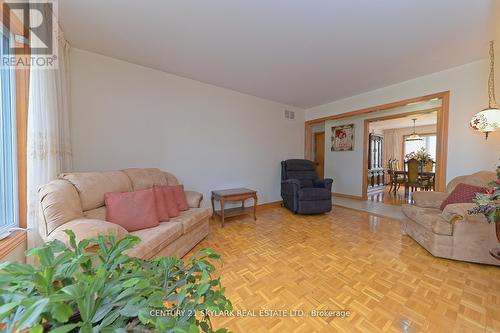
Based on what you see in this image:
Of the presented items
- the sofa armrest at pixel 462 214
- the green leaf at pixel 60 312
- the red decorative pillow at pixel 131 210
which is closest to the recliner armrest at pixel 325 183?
the sofa armrest at pixel 462 214

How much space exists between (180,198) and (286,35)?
2234 millimetres

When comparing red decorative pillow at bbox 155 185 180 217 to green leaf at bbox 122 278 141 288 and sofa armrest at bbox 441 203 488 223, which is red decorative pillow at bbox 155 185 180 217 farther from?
sofa armrest at bbox 441 203 488 223

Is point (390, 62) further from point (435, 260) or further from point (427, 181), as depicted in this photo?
point (427, 181)

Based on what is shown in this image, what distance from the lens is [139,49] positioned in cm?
229

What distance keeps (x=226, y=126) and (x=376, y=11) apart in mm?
2560

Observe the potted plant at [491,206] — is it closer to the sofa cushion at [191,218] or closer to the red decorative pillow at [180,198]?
the sofa cushion at [191,218]

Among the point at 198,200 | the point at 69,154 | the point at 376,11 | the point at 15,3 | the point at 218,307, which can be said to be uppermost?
the point at 376,11

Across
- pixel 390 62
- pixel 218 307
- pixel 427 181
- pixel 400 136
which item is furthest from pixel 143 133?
pixel 400 136

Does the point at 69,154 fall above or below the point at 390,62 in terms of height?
below

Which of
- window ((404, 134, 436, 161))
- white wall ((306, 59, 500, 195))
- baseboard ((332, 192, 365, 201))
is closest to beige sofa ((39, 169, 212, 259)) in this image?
white wall ((306, 59, 500, 195))

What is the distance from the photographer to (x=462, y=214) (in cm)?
197

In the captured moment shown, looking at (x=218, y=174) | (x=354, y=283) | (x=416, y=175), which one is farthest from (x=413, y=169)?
(x=218, y=174)

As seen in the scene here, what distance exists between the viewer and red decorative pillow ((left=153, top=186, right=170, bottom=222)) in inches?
82.8

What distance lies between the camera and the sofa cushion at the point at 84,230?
1.28 metres
